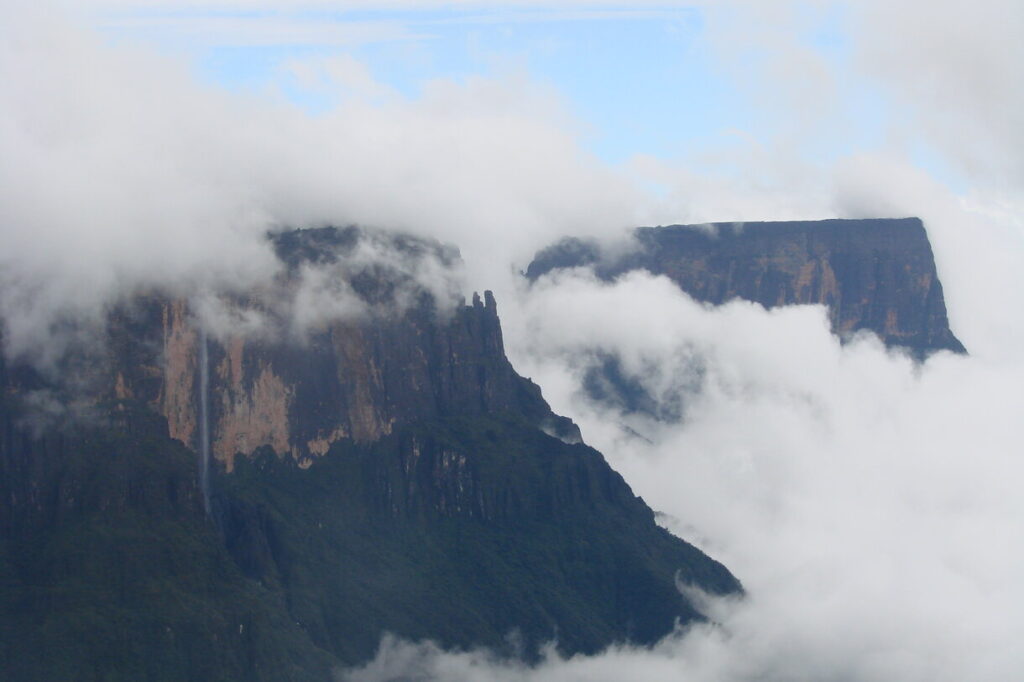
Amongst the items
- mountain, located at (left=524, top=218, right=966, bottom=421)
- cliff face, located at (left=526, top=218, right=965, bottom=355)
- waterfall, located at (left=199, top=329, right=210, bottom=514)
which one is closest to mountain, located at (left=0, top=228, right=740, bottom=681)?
waterfall, located at (left=199, top=329, right=210, bottom=514)

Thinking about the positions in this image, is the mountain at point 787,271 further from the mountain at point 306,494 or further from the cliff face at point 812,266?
the mountain at point 306,494

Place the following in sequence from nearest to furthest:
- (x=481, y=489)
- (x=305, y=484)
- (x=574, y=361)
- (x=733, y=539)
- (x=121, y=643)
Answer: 1. (x=121, y=643)
2. (x=305, y=484)
3. (x=481, y=489)
4. (x=733, y=539)
5. (x=574, y=361)

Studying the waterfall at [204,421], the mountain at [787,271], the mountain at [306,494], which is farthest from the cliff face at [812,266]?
the waterfall at [204,421]

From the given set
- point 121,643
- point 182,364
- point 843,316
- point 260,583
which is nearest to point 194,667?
point 121,643

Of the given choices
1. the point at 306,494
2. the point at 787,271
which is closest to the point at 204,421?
the point at 306,494

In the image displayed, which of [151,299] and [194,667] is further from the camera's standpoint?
[151,299]

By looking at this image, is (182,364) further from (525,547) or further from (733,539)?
(733,539)
